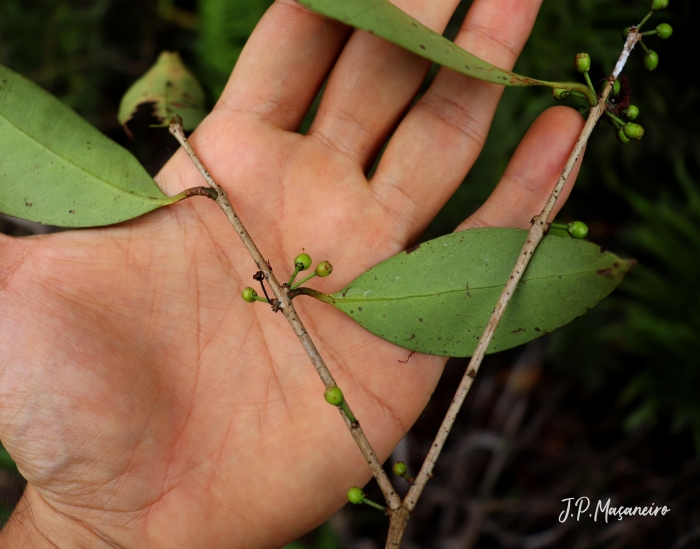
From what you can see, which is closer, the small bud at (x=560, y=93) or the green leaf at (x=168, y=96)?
the small bud at (x=560, y=93)

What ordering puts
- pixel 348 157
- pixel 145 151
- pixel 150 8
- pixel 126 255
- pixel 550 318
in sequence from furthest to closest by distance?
pixel 150 8, pixel 145 151, pixel 348 157, pixel 126 255, pixel 550 318

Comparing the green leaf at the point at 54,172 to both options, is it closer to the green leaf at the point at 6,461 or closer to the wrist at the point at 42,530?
the wrist at the point at 42,530

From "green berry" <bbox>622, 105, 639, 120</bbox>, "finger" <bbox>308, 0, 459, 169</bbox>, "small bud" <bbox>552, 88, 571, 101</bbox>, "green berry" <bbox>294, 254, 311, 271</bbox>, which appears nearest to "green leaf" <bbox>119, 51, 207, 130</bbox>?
"finger" <bbox>308, 0, 459, 169</bbox>

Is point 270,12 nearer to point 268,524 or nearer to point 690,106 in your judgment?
point 268,524

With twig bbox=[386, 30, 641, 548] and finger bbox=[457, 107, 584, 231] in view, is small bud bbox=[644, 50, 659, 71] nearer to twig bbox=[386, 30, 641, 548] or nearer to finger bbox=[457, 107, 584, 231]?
twig bbox=[386, 30, 641, 548]

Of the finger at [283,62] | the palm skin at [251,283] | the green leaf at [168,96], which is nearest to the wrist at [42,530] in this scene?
the palm skin at [251,283]

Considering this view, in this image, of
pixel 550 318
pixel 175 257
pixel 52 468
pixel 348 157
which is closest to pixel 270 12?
pixel 348 157
